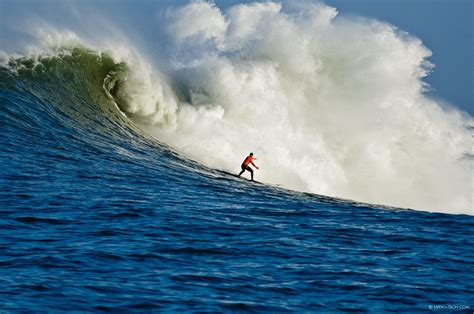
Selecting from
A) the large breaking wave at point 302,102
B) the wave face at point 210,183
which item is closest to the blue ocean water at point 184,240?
the wave face at point 210,183

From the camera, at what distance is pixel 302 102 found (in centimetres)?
2792

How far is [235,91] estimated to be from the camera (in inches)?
1027

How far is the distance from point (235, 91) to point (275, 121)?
166 centimetres

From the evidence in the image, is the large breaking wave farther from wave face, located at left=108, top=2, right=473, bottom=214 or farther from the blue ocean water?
the blue ocean water

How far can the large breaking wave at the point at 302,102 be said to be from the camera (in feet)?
81.3

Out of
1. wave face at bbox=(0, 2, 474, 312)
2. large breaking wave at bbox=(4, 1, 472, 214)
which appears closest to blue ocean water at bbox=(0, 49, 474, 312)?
wave face at bbox=(0, 2, 474, 312)

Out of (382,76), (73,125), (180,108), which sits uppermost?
(382,76)

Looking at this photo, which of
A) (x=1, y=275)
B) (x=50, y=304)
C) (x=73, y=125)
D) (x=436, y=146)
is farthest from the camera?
(x=436, y=146)

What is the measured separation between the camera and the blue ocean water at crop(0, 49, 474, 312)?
9.60 meters

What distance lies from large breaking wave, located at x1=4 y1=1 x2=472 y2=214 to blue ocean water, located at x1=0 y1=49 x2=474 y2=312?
4205 mm

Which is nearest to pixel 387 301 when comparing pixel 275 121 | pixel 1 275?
pixel 1 275

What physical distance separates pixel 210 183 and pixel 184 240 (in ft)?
21.2

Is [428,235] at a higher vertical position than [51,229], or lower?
higher

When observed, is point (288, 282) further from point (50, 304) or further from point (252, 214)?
point (252, 214)
